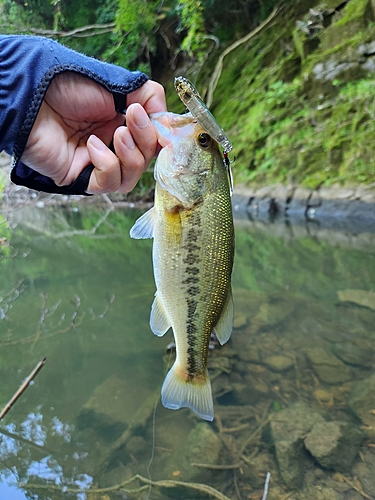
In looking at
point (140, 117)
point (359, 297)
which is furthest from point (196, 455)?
point (359, 297)

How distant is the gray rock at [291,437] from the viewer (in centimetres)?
291

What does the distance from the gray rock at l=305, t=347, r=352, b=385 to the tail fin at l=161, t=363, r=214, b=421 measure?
2376 mm

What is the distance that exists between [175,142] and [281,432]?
272 cm

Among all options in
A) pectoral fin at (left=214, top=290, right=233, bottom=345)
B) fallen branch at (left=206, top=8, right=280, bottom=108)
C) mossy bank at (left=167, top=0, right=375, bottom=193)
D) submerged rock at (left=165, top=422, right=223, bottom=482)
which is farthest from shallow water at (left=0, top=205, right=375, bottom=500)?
fallen branch at (left=206, top=8, right=280, bottom=108)

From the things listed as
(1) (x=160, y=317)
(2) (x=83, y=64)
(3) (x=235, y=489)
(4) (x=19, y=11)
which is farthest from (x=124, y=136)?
(4) (x=19, y=11)

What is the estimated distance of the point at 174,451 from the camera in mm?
3207

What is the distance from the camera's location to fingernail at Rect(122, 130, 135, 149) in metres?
1.64

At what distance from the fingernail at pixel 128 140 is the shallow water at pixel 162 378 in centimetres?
259

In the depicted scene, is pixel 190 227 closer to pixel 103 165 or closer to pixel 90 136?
pixel 103 165

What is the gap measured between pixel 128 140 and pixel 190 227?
1.56ft

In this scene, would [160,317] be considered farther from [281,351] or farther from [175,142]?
[281,351]

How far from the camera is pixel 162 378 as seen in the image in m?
4.10

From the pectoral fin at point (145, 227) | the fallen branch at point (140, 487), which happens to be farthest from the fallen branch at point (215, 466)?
the pectoral fin at point (145, 227)

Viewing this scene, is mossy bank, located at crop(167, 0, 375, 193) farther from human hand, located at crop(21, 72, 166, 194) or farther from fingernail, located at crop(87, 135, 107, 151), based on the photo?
fingernail, located at crop(87, 135, 107, 151)
